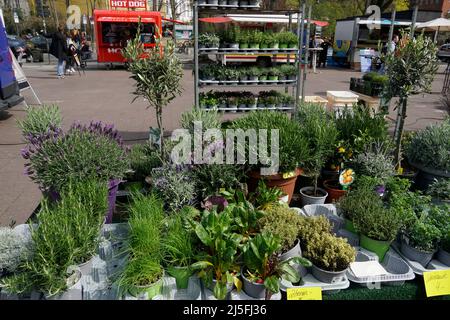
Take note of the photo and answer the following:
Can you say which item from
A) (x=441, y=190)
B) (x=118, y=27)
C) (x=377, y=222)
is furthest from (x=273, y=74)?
(x=118, y=27)

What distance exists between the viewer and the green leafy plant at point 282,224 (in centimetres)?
202

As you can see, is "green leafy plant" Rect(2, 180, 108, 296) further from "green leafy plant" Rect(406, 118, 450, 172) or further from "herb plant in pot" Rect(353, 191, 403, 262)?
"green leafy plant" Rect(406, 118, 450, 172)

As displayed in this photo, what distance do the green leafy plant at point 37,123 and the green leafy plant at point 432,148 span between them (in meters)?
3.21

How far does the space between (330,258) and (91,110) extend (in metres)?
8.06

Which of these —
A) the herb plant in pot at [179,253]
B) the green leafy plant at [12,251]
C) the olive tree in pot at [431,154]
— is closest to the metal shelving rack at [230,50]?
the olive tree in pot at [431,154]

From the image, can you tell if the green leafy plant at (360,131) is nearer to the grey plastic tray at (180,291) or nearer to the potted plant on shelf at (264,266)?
the potted plant on shelf at (264,266)

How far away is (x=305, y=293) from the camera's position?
5.97 ft

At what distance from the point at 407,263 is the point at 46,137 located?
272 centimetres

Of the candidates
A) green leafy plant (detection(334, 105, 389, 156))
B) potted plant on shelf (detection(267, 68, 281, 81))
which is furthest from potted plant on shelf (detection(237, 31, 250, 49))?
green leafy plant (detection(334, 105, 389, 156))

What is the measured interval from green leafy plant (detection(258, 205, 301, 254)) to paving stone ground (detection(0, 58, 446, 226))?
1906 millimetres

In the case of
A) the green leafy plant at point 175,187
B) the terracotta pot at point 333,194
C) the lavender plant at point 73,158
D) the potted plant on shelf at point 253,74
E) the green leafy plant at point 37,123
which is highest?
the potted plant on shelf at point 253,74

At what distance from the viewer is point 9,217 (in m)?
3.64

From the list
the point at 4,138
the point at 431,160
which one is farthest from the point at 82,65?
the point at 431,160

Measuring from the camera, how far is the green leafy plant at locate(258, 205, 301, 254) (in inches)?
79.5
